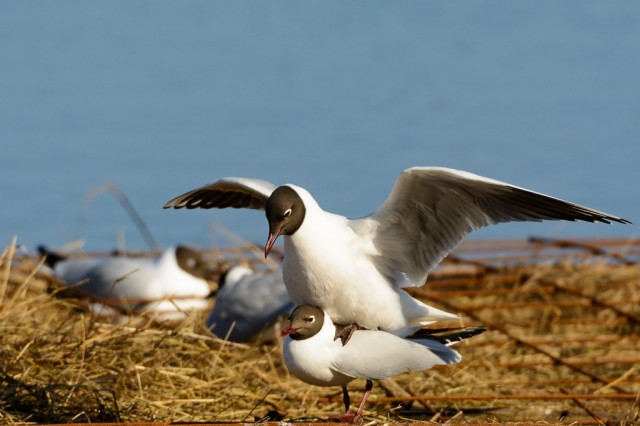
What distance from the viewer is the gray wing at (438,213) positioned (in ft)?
12.0

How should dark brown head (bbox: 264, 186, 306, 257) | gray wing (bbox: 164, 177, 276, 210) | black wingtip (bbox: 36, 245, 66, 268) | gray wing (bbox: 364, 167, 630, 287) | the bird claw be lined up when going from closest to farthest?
the bird claw → dark brown head (bbox: 264, 186, 306, 257) → gray wing (bbox: 364, 167, 630, 287) → gray wing (bbox: 164, 177, 276, 210) → black wingtip (bbox: 36, 245, 66, 268)

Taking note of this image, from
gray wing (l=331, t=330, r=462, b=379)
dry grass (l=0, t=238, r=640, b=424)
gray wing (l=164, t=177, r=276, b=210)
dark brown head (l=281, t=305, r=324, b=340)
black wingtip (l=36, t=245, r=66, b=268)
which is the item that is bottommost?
black wingtip (l=36, t=245, r=66, b=268)

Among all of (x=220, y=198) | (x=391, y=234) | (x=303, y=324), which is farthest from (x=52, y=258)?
(x=303, y=324)

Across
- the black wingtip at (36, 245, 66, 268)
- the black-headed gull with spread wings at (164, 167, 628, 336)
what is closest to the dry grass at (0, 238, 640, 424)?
the black-headed gull with spread wings at (164, 167, 628, 336)

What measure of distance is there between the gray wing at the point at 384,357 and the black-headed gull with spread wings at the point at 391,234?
17 centimetres

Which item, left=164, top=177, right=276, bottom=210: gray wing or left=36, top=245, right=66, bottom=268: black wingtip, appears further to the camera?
left=36, top=245, right=66, bottom=268: black wingtip

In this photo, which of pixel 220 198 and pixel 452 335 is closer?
pixel 452 335

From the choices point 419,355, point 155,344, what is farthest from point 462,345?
point 419,355

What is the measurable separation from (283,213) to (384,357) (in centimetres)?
50

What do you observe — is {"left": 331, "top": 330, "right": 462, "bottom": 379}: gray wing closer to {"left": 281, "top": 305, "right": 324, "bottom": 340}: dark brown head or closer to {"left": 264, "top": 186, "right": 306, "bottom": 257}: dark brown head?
{"left": 281, "top": 305, "right": 324, "bottom": 340}: dark brown head

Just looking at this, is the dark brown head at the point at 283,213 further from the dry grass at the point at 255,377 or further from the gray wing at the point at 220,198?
the gray wing at the point at 220,198

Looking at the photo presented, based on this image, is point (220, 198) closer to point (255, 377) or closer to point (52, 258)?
point (255, 377)

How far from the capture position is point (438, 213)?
3.82m

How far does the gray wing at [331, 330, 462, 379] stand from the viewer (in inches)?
135
